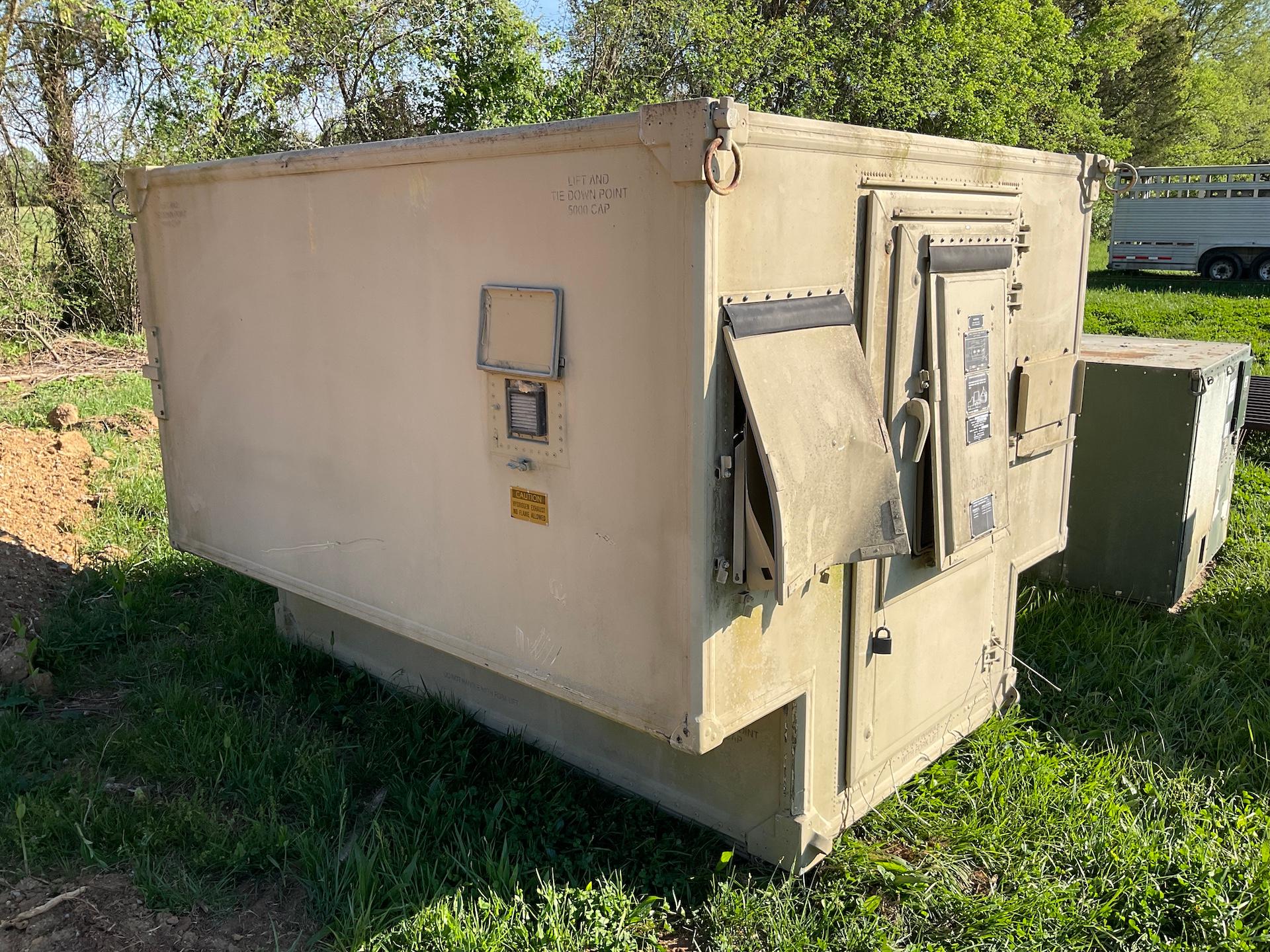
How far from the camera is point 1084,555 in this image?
5418mm

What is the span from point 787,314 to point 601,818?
6.22ft

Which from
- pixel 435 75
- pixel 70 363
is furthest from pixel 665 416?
pixel 435 75

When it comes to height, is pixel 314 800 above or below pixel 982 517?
below

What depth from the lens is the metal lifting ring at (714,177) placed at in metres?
2.40

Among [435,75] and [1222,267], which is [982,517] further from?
[1222,267]

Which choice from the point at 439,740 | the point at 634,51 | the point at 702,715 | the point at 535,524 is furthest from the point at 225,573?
the point at 634,51

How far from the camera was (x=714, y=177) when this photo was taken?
2428 millimetres

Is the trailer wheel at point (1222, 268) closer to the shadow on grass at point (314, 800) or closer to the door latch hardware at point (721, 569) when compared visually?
the shadow on grass at point (314, 800)

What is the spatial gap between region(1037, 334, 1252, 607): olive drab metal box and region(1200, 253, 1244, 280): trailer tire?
17224 mm


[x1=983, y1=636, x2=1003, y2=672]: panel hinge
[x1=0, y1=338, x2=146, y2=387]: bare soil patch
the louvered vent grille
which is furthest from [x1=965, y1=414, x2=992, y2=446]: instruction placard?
[x1=0, y1=338, x2=146, y2=387]: bare soil patch

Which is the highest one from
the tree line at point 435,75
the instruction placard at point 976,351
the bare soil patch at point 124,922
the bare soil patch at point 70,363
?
the tree line at point 435,75

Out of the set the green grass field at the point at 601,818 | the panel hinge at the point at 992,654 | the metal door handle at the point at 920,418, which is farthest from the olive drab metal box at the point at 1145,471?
the metal door handle at the point at 920,418

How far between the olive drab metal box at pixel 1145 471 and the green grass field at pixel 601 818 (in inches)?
16.1

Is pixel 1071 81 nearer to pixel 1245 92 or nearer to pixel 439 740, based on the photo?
pixel 1245 92
